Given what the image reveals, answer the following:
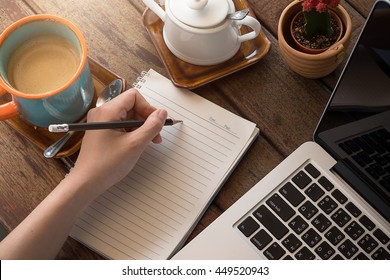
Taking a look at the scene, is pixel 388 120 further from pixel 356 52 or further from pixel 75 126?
pixel 75 126

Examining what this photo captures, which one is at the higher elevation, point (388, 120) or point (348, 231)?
point (388, 120)

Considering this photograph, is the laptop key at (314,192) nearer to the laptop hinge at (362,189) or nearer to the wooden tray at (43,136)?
the laptop hinge at (362,189)

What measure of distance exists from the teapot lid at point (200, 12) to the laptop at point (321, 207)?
0.20 m

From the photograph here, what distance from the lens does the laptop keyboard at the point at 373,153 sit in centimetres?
68

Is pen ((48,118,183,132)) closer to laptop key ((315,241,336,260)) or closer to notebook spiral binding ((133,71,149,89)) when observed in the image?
notebook spiral binding ((133,71,149,89))

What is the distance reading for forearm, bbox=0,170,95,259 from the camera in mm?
717

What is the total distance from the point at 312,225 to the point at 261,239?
0.23 feet

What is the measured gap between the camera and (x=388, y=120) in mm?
656

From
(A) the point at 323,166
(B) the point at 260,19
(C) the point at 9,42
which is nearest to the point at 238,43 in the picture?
(B) the point at 260,19

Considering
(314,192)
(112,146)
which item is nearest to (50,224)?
(112,146)

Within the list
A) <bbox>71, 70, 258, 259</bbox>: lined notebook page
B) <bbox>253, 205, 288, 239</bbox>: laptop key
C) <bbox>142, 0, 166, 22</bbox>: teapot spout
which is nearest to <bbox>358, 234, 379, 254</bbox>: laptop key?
<bbox>253, 205, 288, 239</bbox>: laptop key

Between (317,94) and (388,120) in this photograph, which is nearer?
(388,120)
